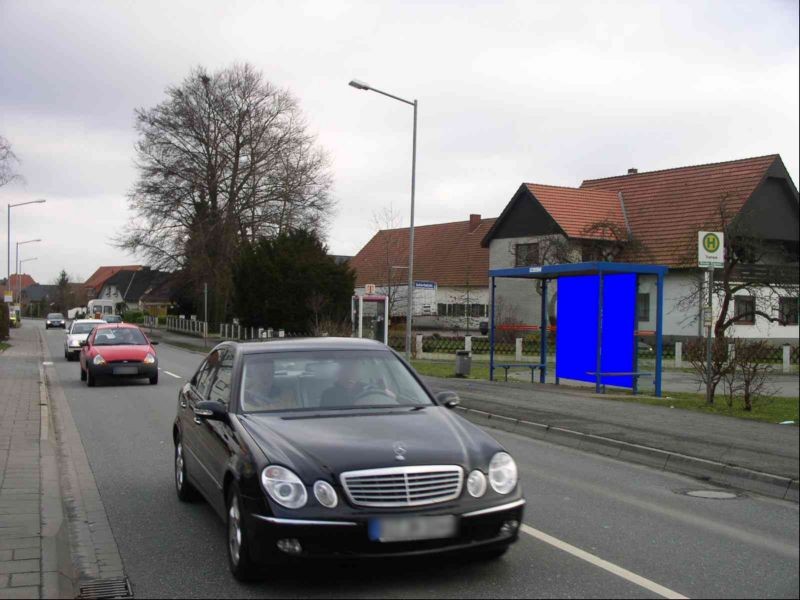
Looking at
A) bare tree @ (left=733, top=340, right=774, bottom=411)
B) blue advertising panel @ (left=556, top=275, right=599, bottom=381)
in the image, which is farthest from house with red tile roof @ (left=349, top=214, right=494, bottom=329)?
bare tree @ (left=733, top=340, right=774, bottom=411)

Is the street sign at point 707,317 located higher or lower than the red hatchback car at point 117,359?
higher

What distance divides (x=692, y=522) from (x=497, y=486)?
2.64m

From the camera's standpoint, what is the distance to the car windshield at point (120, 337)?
2145cm

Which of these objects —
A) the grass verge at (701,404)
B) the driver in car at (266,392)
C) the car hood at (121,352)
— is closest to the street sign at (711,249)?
the driver in car at (266,392)

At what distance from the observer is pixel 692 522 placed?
6.92 metres

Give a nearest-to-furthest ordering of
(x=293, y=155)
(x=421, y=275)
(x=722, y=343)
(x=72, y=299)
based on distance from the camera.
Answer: (x=722, y=343) → (x=293, y=155) → (x=421, y=275) → (x=72, y=299)

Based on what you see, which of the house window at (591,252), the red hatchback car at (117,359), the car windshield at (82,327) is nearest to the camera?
the red hatchback car at (117,359)

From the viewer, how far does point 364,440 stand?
519 cm

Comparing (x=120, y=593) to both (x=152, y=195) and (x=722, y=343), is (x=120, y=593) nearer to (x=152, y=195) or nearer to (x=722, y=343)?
(x=722, y=343)

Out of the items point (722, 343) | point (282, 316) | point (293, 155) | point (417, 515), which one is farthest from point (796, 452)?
point (293, 155)

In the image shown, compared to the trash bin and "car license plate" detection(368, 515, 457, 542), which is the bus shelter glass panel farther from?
"car license plate" detection(368, 515, 457, 542)

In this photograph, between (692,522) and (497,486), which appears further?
(692,522)

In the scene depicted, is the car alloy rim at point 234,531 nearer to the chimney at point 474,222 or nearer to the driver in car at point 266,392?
the driver in car at point 266,392

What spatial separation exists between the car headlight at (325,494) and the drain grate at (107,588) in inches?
54.1
